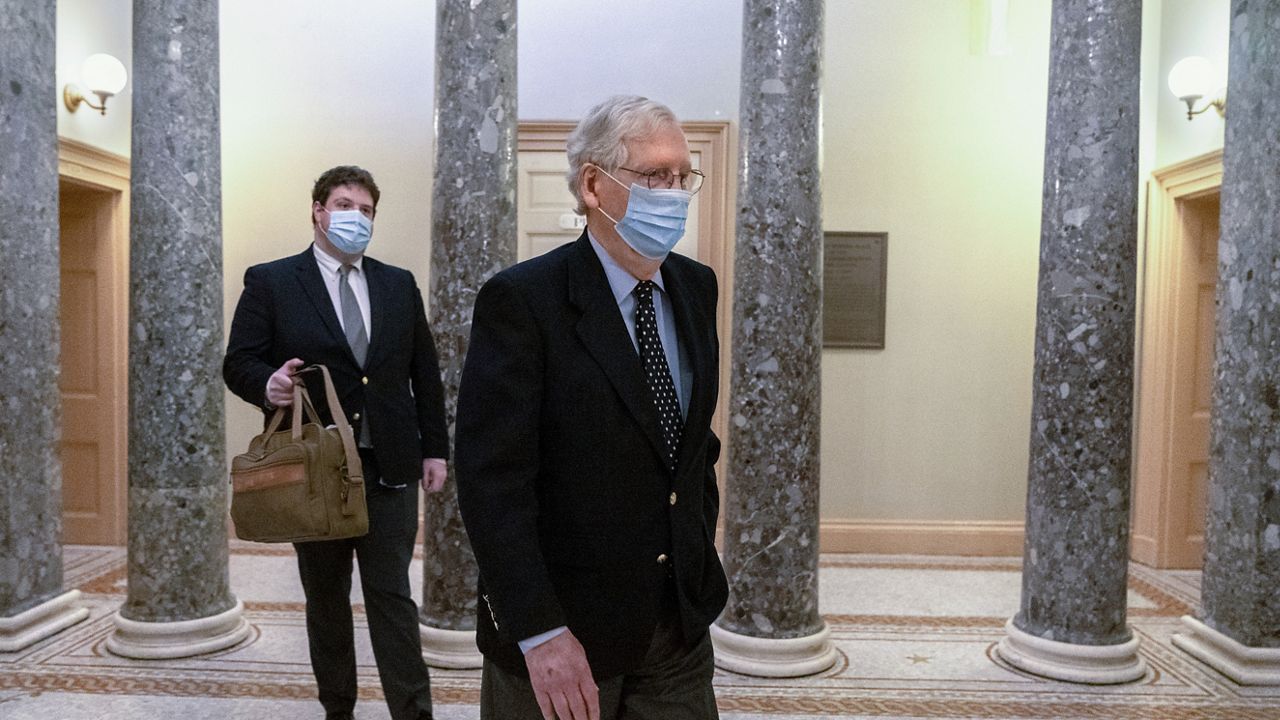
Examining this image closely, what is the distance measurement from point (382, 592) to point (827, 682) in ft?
6.59

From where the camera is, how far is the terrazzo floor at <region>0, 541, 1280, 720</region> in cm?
397

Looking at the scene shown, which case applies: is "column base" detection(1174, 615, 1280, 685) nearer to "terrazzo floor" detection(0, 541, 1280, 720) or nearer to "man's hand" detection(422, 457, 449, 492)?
"terrazzo floor" detection(0, 541, 1280, 720)

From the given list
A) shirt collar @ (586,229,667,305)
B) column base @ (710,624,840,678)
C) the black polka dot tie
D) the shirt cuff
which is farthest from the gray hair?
column base @ (710,624,840,678)

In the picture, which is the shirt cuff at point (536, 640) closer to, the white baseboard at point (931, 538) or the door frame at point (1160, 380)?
the white baseboard at point (931, 538)

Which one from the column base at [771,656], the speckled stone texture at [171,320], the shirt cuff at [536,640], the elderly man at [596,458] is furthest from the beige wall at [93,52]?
the shirt cuff at [536,640]

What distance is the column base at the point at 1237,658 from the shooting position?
427cm

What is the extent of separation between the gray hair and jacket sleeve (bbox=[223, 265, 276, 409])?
1.80 m

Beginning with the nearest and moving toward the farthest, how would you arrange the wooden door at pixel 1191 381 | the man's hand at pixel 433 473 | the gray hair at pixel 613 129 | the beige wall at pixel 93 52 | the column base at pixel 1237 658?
the gray hair at pixel 613 129 < the man's hand at pixel 433 473 < the column base at pixel 1237 658 < the beige wall at pixel 93 52 < the wooden door at pixel 1191 381

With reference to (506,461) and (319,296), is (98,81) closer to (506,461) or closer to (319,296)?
(319,296)

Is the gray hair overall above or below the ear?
above

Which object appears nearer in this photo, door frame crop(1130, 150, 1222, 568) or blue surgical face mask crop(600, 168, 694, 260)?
blue surgical face mask crop(600, 168, 694, 260)

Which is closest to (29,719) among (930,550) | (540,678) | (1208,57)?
(540,678)

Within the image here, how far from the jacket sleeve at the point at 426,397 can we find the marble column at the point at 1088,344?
2.57 metres

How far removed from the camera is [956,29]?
22.0 feet
